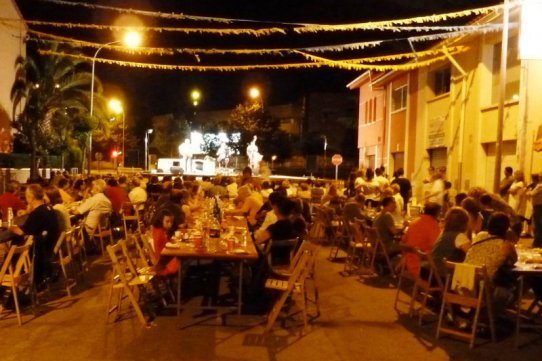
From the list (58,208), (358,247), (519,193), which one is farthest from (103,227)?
(519,193)

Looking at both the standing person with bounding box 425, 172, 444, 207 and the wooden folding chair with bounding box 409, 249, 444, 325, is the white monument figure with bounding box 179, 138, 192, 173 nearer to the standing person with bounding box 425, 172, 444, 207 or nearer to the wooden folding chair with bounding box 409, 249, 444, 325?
the standing person with bounding box 425, 172, 444, 207

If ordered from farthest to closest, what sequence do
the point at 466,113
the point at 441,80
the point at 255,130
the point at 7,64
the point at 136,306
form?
the point at 255,130 < the point at 7,64 < the point at 441,80 < the point at 466,113 < the point at 136,306

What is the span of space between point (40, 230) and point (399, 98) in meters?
20.2

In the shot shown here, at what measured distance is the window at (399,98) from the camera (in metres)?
24.8

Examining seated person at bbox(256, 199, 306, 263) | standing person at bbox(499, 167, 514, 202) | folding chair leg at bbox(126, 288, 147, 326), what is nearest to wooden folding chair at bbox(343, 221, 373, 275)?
seated person at bbox(256, 199, 306, 263)

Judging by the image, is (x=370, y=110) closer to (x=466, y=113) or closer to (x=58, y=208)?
(x=466, y=113)

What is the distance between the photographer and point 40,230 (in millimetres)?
7887

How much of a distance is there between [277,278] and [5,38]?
2542 centimetres

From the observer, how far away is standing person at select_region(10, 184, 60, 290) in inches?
307

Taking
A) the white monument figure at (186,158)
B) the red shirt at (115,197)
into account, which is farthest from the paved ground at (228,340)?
the white monument figure at (186,158)

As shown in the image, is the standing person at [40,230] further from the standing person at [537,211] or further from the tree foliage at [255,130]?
the tree foliage at [255,130]

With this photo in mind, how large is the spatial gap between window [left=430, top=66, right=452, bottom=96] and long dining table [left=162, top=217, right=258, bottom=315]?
13.8m

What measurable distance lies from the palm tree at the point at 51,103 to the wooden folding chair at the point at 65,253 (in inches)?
841

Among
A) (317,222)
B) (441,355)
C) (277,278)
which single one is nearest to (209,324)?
(277,278)
